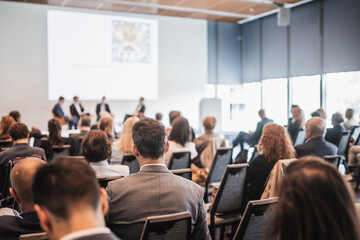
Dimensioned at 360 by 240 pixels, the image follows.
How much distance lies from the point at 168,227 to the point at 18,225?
2.26 feet

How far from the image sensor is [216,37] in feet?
52.7

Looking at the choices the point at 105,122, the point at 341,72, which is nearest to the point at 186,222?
the point at 105,122

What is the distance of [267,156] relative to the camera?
3607mm

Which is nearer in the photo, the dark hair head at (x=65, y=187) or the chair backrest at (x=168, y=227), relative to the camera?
the dark hair head at (x=65, y=187)

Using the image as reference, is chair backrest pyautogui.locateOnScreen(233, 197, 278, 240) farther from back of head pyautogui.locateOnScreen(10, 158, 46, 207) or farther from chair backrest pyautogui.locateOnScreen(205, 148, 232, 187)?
chair backrest pyautogui.locateOnScreen(205, 148, 232, 187)

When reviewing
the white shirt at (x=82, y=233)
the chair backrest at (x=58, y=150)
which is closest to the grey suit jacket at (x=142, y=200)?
the white shirt at (x=82, y=233)

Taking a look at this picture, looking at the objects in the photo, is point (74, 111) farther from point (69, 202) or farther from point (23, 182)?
point (69, 202)

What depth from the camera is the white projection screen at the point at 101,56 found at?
12695 mm

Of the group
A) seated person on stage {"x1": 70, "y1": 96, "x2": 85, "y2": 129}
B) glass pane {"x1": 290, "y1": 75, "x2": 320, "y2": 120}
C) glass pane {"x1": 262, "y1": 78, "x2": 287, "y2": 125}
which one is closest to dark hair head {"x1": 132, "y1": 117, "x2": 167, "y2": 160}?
seated person on stage {"x1": 70, "y1": 96, "x2": 85, "y2": 129}

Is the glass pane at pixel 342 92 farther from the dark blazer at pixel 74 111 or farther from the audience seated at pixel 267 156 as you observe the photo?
the audience seated at pixel 267 156

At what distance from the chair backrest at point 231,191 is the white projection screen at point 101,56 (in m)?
10.4

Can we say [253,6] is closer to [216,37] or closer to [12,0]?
[216,37]

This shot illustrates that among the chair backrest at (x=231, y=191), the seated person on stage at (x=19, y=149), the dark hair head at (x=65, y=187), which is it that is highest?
the dark hair head at (x=65, y=187)

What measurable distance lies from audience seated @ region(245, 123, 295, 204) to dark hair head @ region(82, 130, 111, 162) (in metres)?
1.35
